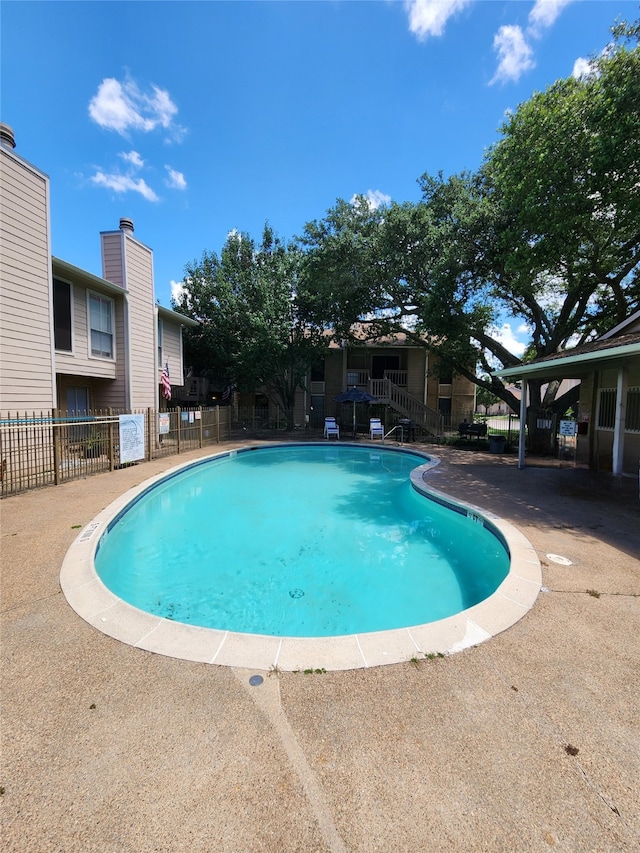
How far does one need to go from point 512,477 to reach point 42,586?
953 cm

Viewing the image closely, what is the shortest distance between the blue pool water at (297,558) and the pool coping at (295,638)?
96 centimetres

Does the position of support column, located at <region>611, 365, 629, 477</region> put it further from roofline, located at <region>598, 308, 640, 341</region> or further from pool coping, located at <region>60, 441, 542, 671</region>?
pool coping, located at <region>60, 441, 542, 671</region>

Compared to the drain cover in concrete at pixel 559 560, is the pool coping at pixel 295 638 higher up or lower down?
lower down

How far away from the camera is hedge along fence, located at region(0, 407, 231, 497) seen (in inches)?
300

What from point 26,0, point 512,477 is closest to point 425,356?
point 512,477

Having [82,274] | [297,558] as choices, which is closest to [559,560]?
[297,558]

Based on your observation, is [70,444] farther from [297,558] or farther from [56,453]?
[297,558]

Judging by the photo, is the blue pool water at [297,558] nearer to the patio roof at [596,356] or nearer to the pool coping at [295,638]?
the pool coping at [295,638]

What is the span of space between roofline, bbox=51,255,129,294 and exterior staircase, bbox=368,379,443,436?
504 inches

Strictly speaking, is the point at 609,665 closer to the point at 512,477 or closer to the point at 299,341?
the point at 512,477

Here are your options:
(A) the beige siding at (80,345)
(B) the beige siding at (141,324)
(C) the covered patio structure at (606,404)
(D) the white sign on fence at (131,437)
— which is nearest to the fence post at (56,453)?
(D) the white sign on fence at (131,437)

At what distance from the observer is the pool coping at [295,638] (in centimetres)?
269

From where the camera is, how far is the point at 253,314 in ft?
59.8

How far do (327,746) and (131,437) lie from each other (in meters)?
10.2
